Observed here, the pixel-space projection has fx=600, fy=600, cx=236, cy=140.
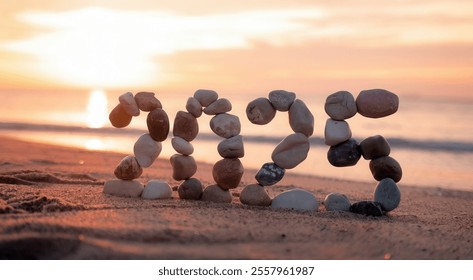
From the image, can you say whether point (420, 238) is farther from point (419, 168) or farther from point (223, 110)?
point (419, 168)

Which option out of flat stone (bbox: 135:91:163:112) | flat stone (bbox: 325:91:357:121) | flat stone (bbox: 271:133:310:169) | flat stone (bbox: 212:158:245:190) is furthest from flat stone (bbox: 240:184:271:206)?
flat stone (bbox: 135:91:163:112)

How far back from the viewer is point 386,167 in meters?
4.38

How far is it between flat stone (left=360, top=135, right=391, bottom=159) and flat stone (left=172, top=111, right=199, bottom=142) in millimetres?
1259

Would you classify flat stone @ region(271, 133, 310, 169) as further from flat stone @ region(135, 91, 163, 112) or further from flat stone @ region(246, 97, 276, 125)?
flat stone @ region(135, 91, 163, 112)

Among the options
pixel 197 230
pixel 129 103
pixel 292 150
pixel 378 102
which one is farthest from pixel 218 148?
pixel 378 102

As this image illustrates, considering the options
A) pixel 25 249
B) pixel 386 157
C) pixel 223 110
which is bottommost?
pixel 25 249

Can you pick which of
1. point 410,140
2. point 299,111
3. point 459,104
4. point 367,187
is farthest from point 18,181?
point 459,104

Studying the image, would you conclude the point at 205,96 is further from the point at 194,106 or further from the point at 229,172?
the point at 229,172

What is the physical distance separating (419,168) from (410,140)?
12.5 ft

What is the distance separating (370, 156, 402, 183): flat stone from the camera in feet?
14.4

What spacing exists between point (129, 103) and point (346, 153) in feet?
5.40

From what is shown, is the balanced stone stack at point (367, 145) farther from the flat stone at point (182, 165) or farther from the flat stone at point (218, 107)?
the flat stone at point (182, 165)

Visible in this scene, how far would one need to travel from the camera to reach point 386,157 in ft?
14.5

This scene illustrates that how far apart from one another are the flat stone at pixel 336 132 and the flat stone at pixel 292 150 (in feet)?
0.55
